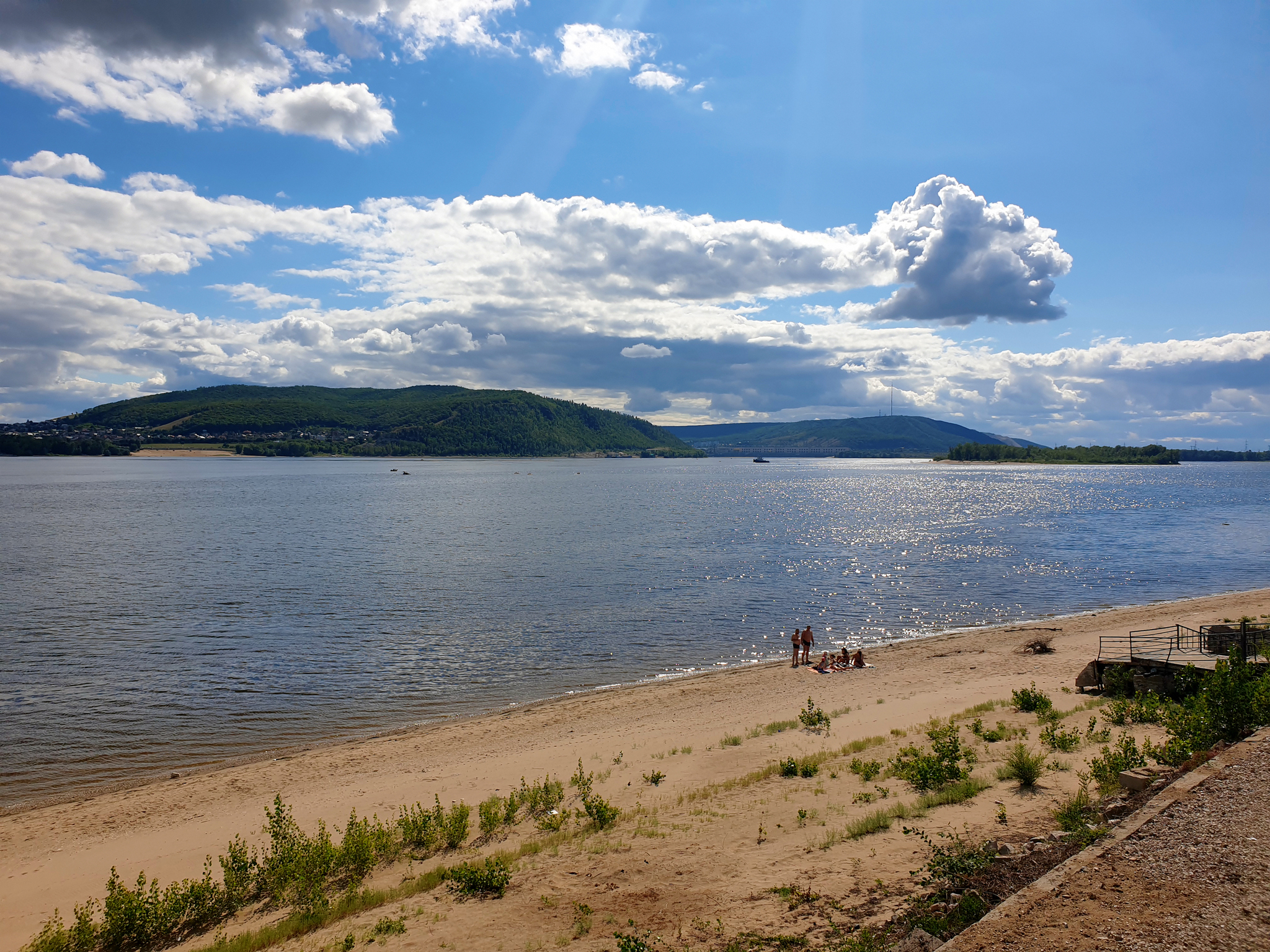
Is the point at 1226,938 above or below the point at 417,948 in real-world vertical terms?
above

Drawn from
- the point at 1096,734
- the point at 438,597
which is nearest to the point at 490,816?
the point at 1096,734

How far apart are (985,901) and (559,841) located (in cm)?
745

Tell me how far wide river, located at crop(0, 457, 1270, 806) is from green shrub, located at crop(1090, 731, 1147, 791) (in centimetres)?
1846

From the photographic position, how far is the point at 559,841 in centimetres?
1282

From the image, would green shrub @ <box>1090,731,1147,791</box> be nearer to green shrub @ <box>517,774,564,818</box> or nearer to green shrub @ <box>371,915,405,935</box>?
green shrub @ <box>517,774,564,818</box>

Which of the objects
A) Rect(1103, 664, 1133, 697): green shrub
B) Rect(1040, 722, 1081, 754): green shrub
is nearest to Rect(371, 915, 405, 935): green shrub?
Rect(1040, 722, 1081, 754): green shrub

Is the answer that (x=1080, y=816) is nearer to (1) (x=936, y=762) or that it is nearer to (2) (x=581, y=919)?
(1) (x=936, y=762)

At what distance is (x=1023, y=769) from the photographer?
503 inches

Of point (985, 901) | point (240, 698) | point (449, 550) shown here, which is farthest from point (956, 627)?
point (449, 550)

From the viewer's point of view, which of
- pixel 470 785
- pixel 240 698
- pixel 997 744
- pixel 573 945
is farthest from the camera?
pixel 240 698

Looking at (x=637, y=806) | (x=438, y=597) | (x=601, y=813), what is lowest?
(x=438, y=597)

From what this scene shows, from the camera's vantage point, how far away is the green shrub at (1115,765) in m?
11.9

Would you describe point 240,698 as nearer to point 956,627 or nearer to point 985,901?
point 985,901

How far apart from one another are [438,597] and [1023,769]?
35883 mm
